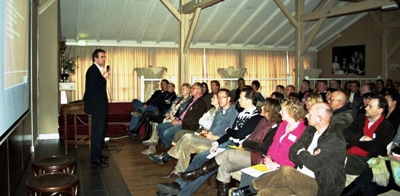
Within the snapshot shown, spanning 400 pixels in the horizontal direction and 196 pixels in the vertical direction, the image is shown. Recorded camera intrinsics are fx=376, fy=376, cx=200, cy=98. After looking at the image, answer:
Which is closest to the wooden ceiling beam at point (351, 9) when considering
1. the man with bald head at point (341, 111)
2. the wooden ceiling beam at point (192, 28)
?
the wooden ceiling beam at point (192, 28)

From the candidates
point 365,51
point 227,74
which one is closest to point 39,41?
point 227,74

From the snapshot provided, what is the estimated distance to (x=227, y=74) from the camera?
13.8m

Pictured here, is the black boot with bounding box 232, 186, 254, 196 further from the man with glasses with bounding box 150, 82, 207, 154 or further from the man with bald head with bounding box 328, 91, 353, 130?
the man with glasses with bounding box 150, 82, 207, 154

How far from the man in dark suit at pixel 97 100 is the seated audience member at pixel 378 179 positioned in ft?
10.9

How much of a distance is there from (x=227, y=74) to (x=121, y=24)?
4.18m

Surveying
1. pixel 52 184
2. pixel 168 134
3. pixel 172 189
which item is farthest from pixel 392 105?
pixel 52 184

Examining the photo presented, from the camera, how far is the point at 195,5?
7469mm

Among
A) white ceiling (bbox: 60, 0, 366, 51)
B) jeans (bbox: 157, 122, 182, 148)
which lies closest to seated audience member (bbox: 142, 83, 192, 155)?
jeans (bbox: 157, 122, 182, 148)

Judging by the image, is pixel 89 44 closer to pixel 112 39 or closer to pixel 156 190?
pixel 112 39

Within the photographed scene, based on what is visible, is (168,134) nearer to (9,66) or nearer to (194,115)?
(194,115)

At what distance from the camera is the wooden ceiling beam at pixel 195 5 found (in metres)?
6.98

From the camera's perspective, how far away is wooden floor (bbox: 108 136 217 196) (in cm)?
421

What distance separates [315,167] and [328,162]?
97 mm

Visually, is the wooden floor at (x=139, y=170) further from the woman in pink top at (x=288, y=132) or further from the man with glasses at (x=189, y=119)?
the woman in pink top at (x=288, y=132)
